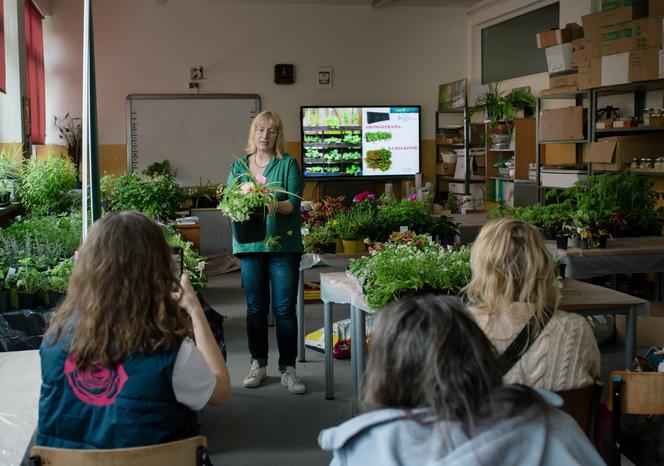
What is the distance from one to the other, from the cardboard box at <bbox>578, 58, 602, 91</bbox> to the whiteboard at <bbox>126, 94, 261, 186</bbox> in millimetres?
4722

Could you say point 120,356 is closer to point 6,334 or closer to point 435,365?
point 435,365

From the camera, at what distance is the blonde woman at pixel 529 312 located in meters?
2.31

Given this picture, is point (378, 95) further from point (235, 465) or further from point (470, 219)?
point (235, 465)

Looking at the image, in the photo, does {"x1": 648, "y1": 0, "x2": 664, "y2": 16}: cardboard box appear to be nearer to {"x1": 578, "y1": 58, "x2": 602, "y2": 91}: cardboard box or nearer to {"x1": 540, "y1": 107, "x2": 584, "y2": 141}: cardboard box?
{"x1": 578, "y1": 58, "x2": 602, "y2": 91}: cardboard box

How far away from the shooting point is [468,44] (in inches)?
459

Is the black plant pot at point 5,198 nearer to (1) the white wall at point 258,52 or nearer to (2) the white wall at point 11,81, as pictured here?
(2) the white wall at point 11,81

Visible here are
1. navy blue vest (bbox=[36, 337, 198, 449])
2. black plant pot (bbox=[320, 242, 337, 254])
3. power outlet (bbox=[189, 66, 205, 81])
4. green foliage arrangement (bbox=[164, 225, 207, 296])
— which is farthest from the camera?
power outlet (bbox=[189, 66, 205, 81])

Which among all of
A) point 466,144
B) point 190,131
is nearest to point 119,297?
point 466,144

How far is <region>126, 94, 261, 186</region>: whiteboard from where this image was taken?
10812mm

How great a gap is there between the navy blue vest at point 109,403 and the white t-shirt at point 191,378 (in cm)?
2

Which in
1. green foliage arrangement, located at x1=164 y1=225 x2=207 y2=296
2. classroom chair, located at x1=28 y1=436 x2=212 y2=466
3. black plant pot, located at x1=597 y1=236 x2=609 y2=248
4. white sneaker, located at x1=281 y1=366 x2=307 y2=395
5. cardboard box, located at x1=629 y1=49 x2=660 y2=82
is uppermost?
cardboard box, located at x1=629 y1=49 x2=660 y2=82

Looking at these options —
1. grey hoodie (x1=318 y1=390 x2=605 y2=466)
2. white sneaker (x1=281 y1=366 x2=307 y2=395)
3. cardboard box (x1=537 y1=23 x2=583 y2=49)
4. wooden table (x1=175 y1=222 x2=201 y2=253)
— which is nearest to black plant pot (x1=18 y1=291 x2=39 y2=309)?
white sneaker (x1=281 y1=366 x2=307 y2=395)

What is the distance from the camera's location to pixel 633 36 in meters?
7.02

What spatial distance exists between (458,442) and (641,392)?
3.67ft
